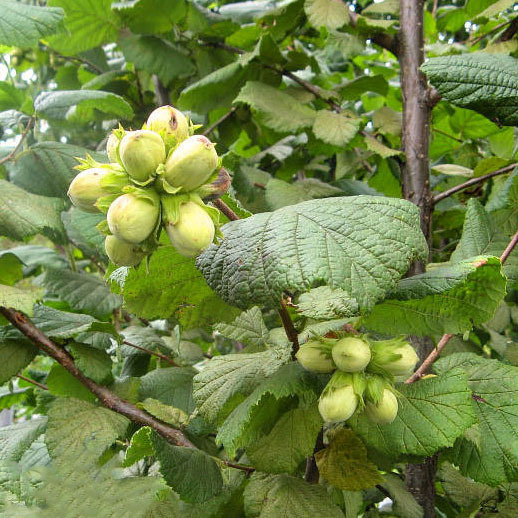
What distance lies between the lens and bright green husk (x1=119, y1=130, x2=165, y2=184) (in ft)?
2.05

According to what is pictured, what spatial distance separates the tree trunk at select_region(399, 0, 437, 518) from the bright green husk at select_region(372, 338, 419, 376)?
45 centimetres

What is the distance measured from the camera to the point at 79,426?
1108 mm

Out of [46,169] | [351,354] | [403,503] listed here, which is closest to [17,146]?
[46,169]

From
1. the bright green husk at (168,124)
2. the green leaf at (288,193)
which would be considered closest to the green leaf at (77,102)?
the green leaf at (288,193)

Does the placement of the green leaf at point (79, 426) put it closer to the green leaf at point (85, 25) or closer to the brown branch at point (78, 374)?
the brown branch at point (78, 374)

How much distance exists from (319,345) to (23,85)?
8.14 feet

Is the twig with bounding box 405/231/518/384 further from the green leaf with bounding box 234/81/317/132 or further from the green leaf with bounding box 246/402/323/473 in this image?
the green leaf with bounding box 234/81/317/132

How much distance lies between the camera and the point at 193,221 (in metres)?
0.64

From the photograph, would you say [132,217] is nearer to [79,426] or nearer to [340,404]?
[340,404]

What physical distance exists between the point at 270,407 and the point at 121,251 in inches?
15.5

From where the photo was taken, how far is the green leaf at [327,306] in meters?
0.78

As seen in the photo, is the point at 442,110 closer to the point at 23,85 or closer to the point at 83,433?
the point at 83,433

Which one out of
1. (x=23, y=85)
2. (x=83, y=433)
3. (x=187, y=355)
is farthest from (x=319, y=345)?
(x=23, y=85)

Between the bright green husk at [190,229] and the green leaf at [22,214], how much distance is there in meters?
0.66
